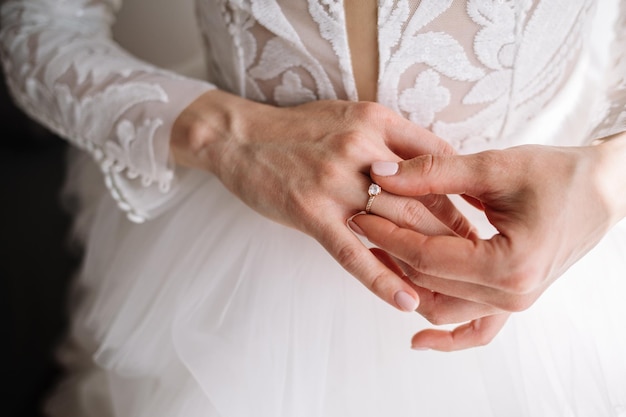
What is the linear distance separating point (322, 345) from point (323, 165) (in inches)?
8.9

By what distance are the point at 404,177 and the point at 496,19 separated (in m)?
0.22

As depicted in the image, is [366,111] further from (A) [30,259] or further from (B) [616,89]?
(A) [30,259]

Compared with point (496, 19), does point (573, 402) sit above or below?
below

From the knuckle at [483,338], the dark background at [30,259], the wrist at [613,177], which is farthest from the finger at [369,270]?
the dark background at [30,259]

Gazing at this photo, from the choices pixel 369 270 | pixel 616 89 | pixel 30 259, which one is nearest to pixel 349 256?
pixel 369 270

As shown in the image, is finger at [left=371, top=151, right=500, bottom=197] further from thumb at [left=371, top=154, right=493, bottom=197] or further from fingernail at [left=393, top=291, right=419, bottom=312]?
fingernail at [left=393, top=291, right=419, bottom=312]

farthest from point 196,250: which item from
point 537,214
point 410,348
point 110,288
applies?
point 537,214

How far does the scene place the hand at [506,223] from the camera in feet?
1.71

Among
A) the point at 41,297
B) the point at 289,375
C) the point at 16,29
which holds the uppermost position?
the point at 16,29

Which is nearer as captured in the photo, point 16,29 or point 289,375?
point 289,375

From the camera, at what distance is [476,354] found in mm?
679

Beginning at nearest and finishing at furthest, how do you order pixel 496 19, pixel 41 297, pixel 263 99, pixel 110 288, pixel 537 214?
pixel 537 214 < pixel 496 19 < pixel 263 99 < pixel 110 288 < pixel 41 297

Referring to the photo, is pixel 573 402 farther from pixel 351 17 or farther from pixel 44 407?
pixel 44 407

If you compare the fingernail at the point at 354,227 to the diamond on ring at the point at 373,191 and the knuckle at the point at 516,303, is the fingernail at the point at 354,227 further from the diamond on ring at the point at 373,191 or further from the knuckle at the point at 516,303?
the knuckle at the point at 516,303
